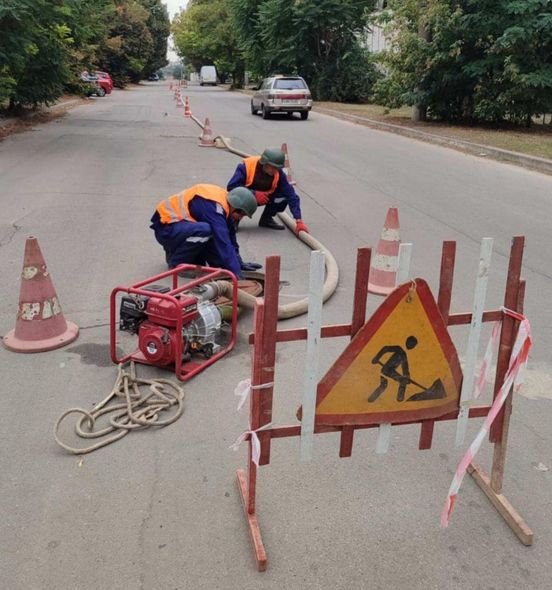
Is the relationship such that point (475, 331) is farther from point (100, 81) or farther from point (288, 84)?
point (100, 81)

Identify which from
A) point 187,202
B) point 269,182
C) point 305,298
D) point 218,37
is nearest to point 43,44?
point 269,182

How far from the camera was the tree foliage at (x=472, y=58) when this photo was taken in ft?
57.8

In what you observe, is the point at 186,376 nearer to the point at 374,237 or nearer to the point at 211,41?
the point at 374,237

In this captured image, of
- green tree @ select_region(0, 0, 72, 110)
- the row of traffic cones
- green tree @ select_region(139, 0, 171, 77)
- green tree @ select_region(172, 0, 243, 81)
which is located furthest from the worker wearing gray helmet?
green tree @ select_region(139, 0, 171, 77)

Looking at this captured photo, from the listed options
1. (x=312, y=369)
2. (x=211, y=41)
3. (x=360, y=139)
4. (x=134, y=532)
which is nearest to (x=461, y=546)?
(x=312, y=369)

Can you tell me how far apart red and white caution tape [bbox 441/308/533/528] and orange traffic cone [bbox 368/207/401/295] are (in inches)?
120

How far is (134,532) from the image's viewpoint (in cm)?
271

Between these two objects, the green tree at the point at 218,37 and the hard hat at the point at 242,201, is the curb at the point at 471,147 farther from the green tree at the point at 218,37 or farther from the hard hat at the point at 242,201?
the green tree at the point at 218,37

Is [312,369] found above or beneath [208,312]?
above

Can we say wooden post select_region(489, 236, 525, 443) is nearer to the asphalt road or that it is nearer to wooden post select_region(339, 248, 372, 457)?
the asphalt road

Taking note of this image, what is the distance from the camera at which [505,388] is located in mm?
2754

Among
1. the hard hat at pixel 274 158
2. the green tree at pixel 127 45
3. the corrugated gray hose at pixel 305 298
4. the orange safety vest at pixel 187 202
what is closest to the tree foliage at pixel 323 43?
the green tree at pixel 127 45

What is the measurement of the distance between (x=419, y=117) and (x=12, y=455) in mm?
21760

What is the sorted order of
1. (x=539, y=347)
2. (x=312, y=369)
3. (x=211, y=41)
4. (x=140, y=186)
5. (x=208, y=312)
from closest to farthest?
(x=312, y=369) → (x=208, y=312) → (x=539, y=347) → (x=140, y=186) → (x=211, y=41)
